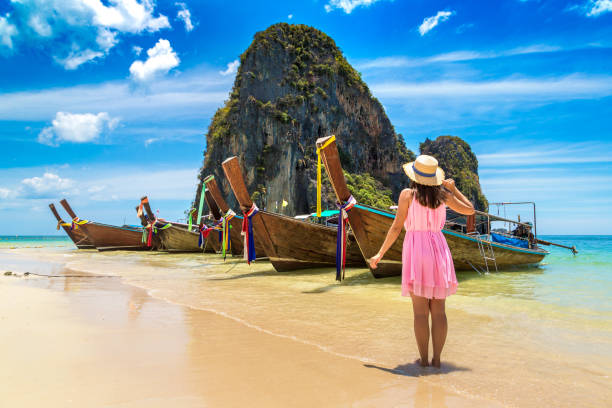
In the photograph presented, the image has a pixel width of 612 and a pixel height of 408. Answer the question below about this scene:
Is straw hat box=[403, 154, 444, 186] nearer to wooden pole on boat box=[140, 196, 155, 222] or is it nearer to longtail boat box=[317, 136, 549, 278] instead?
longtail boat box=[317, 136, 549, 278]

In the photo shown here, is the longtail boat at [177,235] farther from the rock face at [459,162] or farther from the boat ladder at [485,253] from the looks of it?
the rock face at [459,162]

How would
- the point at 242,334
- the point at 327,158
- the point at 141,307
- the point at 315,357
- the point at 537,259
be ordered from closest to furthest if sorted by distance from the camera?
the point at 315,357 → the point at 242,334 → the point at 141,307 → the point at 327,158 → the point at 537,259

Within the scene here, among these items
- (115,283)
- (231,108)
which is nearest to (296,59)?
(231,108)

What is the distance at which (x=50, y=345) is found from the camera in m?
3.33

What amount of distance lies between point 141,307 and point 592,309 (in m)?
6.52

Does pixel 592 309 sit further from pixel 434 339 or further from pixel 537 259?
pixel 537 259

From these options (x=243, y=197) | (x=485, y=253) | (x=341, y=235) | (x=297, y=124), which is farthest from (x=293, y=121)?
(x=341, y=235)

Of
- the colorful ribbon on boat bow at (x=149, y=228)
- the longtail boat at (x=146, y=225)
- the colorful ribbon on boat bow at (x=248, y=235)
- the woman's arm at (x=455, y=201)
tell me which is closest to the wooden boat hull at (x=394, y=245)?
the colorful ribbon on boat bow at (x=248, y=235)

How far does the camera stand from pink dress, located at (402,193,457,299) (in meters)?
2.79

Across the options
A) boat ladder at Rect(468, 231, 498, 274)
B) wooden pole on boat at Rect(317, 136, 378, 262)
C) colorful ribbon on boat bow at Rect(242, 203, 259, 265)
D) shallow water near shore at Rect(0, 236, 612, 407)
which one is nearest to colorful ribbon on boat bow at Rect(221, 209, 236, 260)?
colorful ribbon on boat bow at Rect(242, 203, 259, 265)

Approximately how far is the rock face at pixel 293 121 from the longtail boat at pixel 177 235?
13.1 m

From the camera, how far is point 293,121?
3562cm

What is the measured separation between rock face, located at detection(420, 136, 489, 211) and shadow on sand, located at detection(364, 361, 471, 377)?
63793 millimetres

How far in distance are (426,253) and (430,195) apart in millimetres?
450
